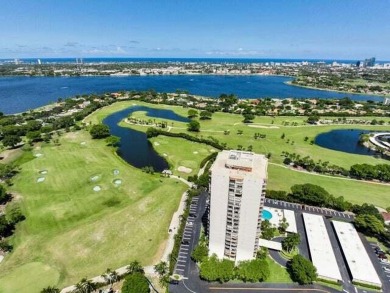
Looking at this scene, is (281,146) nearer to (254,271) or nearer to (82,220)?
(254,271)

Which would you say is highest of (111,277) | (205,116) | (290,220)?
(205,116)

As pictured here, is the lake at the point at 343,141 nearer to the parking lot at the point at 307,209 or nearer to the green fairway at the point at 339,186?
the green fairway at the point at 339,186

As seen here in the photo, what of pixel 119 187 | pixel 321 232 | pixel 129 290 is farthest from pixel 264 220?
pixel 119 187

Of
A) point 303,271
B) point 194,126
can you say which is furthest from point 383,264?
point 194,126

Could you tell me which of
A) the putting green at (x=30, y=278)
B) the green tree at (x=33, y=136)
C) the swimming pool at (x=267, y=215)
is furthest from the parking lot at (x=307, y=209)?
the green tree at (x=33, y=136)

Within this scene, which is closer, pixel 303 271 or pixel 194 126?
pixel 303 271

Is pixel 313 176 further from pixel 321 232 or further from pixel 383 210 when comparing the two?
pixel 321 232
